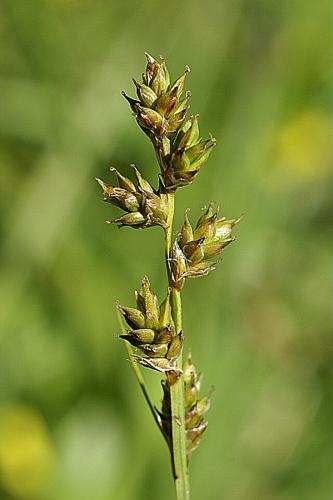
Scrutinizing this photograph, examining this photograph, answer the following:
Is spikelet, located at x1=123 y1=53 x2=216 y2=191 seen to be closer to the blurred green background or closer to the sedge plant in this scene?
the sedge plant

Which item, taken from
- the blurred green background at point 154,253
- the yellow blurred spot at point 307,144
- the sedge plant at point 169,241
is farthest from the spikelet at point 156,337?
the yellow blurred spot at point 307,144

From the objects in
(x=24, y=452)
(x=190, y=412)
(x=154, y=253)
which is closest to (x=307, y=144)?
(x=154, y=253)

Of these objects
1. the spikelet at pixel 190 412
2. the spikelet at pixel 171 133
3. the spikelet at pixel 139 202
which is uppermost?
the spikelet at pixel 171 133

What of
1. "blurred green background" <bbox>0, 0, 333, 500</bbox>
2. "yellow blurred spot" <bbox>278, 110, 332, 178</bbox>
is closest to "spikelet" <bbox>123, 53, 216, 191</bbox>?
"blurred green background" <bbox>0, 0, 333, 500</bbox>

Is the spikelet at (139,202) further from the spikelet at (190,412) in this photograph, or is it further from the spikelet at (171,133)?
the spikelet at (190,412)

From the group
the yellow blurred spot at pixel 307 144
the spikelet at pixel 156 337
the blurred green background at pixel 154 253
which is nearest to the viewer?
the spikelet at pixel 156 337
